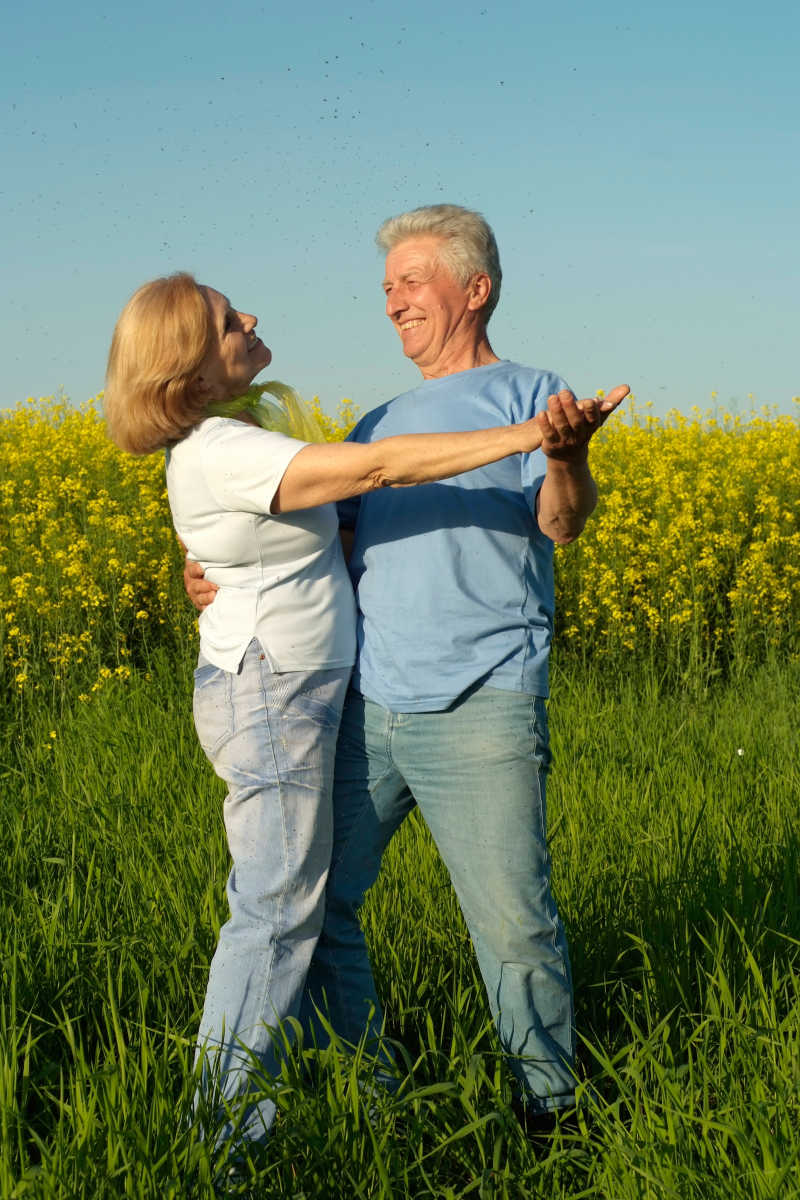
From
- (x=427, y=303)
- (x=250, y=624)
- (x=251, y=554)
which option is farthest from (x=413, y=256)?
(x=250, y=624)

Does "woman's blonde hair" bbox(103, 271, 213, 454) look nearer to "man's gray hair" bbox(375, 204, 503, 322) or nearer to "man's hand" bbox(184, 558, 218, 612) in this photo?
"man's hand" bbox(184, 558, 218, 612)

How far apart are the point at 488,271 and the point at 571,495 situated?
0.65 metres

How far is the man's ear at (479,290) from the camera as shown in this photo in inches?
106

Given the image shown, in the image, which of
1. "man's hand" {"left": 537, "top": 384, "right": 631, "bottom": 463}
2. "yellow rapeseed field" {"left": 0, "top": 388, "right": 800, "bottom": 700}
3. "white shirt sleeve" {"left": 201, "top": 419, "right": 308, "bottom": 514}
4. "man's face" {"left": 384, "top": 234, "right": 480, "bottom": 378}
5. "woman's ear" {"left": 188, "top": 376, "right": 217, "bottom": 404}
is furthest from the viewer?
"yellow rapeseed field" {"left": 0, "top": 388, "right": 800, "bottom": 700}

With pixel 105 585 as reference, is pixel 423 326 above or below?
above

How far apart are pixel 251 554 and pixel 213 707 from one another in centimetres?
32

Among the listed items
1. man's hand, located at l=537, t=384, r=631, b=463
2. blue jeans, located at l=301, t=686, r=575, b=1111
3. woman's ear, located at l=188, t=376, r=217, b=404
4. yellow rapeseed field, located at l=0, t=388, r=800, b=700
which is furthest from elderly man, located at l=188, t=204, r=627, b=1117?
yellow rapeseed field, located at l=0, t=388, r=800, b=700

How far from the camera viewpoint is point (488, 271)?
2727 mm

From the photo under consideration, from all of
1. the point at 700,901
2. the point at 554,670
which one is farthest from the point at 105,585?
the point at 700,901

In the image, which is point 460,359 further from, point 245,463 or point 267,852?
point 267,852

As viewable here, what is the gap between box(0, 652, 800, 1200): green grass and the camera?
2.13m

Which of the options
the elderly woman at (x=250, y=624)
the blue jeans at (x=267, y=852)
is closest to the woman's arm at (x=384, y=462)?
the elderly woman at (x=250, y=624)

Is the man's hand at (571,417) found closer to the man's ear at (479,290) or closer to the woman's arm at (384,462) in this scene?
the woman's arm at (384,462)

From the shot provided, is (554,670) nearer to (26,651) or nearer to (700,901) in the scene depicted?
(26,651)
